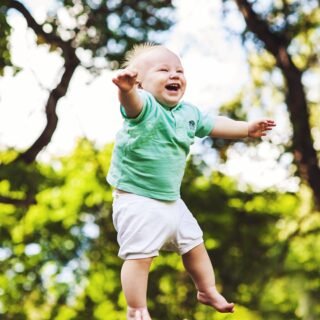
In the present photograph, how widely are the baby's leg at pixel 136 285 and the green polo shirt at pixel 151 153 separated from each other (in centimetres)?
23

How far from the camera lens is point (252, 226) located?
13.9m

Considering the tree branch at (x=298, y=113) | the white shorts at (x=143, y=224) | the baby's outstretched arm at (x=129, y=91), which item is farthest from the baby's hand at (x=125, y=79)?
the tree branch at (x=298, y=113)

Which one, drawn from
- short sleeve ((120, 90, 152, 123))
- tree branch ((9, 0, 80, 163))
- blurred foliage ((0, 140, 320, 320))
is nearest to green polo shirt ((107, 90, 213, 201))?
short sleeve ((120, 90, 152, 123))

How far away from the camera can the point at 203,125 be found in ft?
10.1

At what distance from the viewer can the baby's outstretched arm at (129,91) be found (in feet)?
8.30

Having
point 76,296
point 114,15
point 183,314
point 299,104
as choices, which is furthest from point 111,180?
point 76,296

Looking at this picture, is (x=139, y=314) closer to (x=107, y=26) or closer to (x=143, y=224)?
(x=143, y=224)

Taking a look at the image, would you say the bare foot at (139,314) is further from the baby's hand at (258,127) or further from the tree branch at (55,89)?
the tree branch at (55,89)

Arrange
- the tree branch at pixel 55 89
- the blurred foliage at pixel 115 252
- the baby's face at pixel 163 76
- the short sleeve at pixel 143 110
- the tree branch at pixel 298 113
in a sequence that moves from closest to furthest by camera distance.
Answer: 1. the short sleeve at pixel 143 110
2. the baby's face at pixel 163 76
3. the tree branch at pixel 55 89
4. the tree branch at pixel 298 113
5. the blurred foliage at pixel 115 252

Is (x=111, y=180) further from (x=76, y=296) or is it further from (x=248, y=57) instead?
(x=76, y=296)

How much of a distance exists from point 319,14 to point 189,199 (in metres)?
3.24

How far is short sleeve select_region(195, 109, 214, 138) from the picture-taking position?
3062 millimetres

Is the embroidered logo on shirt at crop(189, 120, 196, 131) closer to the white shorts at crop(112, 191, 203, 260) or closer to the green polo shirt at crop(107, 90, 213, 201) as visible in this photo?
the green polo shirt at crop(107, 90, 213, 201)

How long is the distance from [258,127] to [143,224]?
0.65 m
